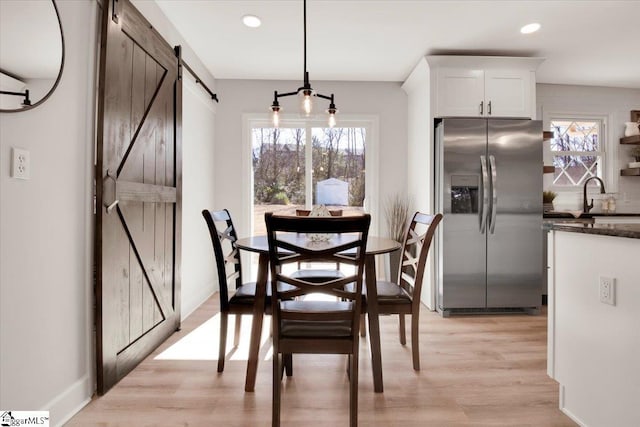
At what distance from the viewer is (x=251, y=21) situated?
2.96 m

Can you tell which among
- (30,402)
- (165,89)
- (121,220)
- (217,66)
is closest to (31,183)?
(121,220)

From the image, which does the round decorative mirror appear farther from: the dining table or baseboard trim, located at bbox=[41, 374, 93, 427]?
baseboard trim, located at bbox=[41, 374, 93, 427]

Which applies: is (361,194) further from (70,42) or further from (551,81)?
(70,42)

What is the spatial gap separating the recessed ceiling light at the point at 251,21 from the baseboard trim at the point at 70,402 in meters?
2.69

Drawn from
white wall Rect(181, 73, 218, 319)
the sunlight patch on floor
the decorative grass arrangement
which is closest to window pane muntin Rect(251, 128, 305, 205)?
white wall Rect(181, 73, 218, 319)

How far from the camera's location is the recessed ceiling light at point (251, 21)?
9.51 ft

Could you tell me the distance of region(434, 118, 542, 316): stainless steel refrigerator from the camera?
342cm

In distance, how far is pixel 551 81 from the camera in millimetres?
4312

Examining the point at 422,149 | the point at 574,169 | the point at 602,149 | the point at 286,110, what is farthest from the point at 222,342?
the point at 602,149

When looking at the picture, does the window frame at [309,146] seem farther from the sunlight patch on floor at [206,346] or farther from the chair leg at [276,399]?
the chair leg at [276,399]

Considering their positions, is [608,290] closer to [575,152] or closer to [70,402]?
[70,402]

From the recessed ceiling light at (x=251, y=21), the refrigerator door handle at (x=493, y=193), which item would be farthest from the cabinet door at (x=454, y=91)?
the recessed ceiling light at (x=251, y=21)

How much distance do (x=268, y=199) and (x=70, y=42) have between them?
287 cm

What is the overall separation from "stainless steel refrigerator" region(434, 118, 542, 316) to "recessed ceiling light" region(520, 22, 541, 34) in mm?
756
